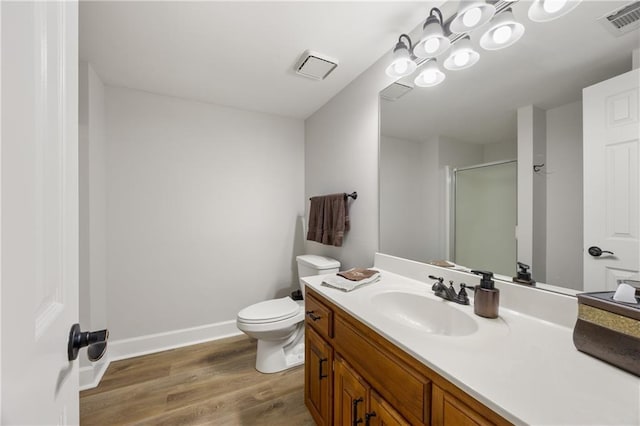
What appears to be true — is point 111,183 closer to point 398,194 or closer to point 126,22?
point 126,22

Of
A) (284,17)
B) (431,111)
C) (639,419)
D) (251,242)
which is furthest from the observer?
(251,242)

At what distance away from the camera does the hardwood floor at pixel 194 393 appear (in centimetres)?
144

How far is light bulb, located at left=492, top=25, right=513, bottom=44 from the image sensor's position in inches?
39.8

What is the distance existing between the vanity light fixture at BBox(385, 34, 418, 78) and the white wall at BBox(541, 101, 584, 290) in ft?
2.36

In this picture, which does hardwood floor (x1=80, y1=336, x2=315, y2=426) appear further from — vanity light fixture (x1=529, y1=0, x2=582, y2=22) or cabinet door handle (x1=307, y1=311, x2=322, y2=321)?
vanity light fixture (x1=529, y1=0, x2=582, y2=22)

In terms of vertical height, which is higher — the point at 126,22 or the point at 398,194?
the point at 126,22

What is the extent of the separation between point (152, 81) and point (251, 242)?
1609 mm

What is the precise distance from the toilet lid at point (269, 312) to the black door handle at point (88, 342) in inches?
48.8

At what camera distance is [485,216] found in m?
1.20

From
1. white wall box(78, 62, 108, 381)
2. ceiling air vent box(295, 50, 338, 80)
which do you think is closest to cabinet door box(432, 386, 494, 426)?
ceiling air vent box(295, 50, 338, 80)

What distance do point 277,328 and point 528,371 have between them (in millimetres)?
1464

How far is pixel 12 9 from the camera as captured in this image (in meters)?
0.30

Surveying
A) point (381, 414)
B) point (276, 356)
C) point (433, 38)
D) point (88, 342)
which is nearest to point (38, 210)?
point (88, 342)

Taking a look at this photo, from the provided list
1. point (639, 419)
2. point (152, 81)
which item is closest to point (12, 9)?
point (639, 419)
